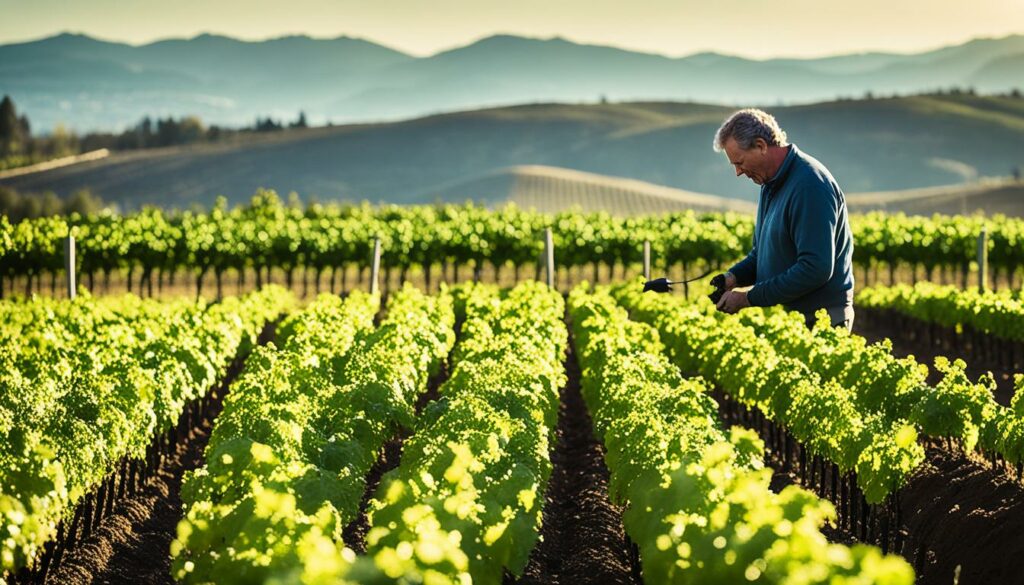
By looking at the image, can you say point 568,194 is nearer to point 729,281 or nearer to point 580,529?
point 729,281

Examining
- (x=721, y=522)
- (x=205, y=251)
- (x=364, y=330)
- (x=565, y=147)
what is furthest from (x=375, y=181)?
(x=721, y=522)

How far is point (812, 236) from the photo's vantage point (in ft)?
29.0

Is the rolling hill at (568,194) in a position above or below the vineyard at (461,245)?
below

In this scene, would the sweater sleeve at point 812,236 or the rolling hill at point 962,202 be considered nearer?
the sweater sleeve at point 812,236

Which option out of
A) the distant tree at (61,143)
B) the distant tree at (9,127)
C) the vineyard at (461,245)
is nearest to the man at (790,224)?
the vineyard at (461,245)

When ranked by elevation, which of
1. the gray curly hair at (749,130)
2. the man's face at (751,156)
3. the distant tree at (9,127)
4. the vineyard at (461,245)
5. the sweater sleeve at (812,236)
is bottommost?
the vineyard at (461,245)

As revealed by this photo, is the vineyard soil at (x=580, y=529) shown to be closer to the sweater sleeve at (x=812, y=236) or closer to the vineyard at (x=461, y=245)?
the sweater sleeve at (x=812, y=236)

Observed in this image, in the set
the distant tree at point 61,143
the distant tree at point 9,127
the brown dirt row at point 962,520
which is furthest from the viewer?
the distant tree at point 9,127

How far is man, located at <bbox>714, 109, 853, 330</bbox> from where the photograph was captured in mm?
8844

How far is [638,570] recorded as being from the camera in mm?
8219

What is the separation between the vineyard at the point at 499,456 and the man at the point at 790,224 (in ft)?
2.41

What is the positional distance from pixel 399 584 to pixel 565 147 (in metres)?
181

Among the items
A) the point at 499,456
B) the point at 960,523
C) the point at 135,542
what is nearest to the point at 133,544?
the point at 135,542

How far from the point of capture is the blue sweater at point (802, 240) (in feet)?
29.0
